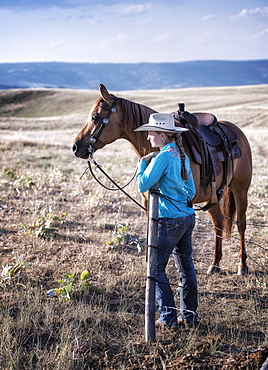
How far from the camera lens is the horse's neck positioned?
478 cm

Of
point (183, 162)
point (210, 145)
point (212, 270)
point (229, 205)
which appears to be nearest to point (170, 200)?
point (183, 162)

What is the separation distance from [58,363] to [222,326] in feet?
5.79

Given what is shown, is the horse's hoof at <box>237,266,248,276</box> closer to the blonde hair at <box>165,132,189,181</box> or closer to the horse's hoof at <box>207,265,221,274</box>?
the horse's hoof at <box>207,265,221,274</box>

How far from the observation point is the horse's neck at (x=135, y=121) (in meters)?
4.78

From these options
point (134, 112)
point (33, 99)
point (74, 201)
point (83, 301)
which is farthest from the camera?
point (33, 99)

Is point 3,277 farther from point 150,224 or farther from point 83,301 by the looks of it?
point 150,224

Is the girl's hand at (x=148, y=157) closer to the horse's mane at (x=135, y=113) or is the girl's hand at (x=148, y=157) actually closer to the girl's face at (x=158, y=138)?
the girl's face at (x=158, y=138)

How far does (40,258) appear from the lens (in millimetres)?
5805

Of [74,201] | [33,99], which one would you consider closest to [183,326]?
[74,201]

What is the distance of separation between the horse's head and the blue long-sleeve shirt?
4.51 ft

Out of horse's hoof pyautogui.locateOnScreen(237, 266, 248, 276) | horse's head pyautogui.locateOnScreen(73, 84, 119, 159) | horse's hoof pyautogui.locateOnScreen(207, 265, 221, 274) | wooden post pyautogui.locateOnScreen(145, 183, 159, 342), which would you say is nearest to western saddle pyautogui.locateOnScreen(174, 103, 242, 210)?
horse's head pyautogui.locateOnScreen(73, 84, 119, 159)

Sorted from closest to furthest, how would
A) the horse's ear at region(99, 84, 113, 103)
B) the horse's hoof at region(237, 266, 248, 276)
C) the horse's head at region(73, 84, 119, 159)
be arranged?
the horse's ear at region(99, 84, 113, 103) < the horse's head at region(73, 84, 119, 159) < the horse's hoof at region(237, 266, 248, 276)

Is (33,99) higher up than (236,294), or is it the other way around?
(33,99)

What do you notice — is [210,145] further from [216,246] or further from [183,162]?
[183,162]
